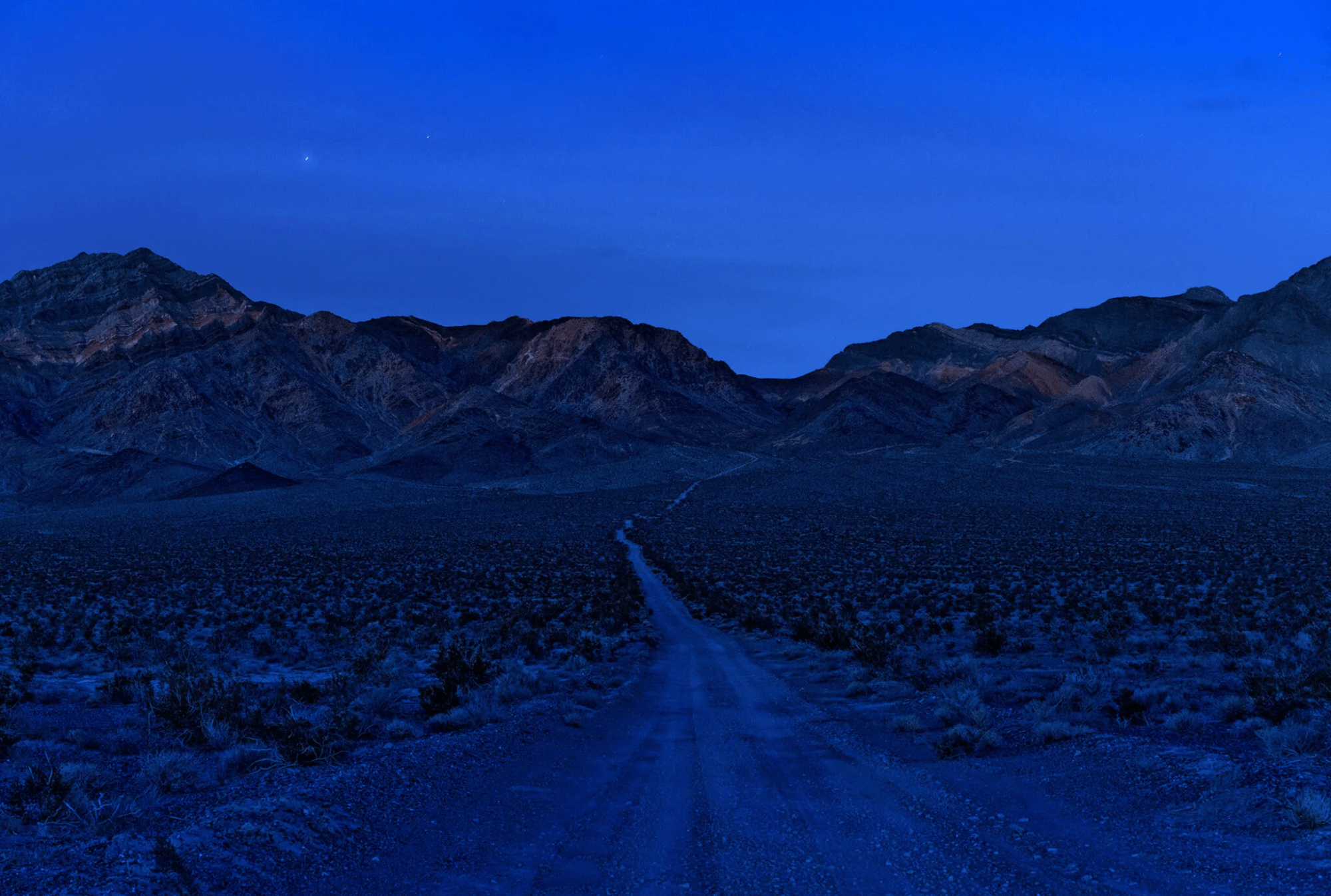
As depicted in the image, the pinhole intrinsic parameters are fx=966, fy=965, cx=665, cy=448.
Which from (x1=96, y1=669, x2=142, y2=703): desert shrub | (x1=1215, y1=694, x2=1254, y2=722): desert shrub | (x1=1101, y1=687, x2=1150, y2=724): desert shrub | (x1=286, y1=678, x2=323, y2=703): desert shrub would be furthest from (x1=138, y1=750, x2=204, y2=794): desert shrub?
(x1=1215, y1=694, x2=1254, y2=722): desert shrub

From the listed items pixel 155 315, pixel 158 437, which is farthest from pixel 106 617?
pixel 155 315

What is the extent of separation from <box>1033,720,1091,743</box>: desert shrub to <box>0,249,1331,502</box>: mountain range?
361 feet

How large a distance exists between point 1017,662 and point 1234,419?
410 feet

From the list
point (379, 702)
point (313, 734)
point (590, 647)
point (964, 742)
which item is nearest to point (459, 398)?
point (590, 647)

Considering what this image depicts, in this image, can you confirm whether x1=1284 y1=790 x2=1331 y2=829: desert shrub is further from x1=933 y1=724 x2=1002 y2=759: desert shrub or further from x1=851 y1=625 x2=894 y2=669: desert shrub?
x1=851 y1=625 x2=894 y2=669: desert shrub

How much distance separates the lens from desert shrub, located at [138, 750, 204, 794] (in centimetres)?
734

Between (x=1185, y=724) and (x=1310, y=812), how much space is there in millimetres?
3096

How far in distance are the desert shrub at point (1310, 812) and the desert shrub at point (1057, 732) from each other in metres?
2.64

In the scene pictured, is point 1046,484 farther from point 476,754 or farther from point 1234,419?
point 476,754

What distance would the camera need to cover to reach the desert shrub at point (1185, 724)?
29.9ft

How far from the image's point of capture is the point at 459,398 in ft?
499

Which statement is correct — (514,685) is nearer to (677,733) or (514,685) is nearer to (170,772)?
(677,733)

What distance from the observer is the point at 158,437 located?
129 meters

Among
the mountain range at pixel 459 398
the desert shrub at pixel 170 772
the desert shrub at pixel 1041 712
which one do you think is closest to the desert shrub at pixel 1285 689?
the desert shrub at pixel 1041 712
